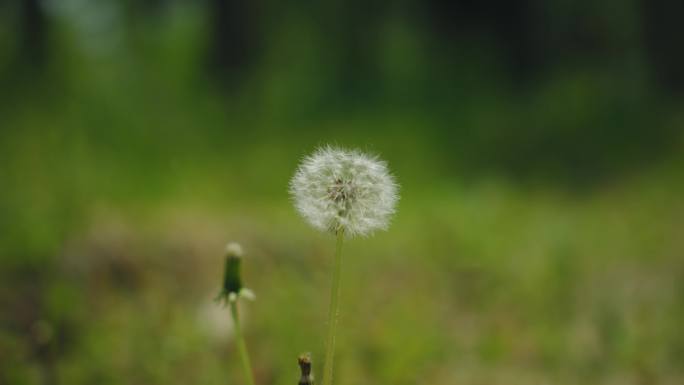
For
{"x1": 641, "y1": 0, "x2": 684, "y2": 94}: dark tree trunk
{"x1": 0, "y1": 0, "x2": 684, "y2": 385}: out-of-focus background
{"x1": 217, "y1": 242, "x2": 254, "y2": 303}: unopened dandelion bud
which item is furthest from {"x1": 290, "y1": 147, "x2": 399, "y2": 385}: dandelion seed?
{"x1": 641, "y1": 0, "x2": 684, "y2": 94}: dark tree trunk

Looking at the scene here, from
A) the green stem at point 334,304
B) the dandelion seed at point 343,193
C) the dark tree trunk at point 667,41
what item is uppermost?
the dark tree trunk at point 667,41

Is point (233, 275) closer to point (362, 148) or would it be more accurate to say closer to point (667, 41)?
point (362, 148)

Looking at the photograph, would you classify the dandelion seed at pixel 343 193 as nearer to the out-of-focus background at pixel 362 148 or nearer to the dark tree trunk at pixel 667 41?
the out-of-focus background at pixel 362 148

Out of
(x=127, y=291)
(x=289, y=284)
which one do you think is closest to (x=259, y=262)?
(x=289, y=284)

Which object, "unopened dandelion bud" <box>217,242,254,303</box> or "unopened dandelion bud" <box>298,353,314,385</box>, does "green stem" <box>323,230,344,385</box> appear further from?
"unopened dandelion bud" <box>217,242,254,303</box>

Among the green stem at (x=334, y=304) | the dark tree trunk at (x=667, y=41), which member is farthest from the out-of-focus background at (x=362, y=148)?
the green stem at (x=334, y=304)

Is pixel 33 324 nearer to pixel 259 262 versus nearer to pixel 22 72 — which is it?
pixel 259 262
